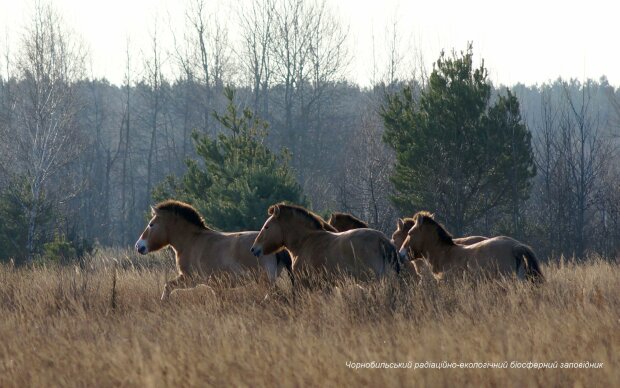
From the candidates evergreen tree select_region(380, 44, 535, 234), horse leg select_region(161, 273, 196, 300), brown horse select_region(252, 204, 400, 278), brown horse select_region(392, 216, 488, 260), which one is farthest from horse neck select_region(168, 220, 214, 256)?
evergreen tree select_region(380, 44, 535, 234)

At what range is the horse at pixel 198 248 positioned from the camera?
1398 centimetres

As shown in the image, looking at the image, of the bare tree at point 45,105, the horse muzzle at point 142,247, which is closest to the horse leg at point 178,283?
the horse muzzle at point 142,247

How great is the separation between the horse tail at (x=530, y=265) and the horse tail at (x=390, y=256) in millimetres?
1491

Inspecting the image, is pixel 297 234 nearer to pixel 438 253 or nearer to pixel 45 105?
pixel 438 253

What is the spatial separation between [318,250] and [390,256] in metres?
1.06

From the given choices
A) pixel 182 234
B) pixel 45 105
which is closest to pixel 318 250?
pixel 182 234

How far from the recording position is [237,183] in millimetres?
20734

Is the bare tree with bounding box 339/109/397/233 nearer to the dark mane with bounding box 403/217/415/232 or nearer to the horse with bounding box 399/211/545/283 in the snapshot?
the dark mane with bounding box 403/217/415/232

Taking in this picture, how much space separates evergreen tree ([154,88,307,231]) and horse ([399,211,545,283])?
688 cm

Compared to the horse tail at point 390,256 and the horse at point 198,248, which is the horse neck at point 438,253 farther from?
the horse at point 198,248

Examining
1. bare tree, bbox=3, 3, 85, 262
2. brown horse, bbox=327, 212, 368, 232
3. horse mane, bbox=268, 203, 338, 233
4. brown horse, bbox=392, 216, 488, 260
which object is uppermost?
bare tree, bbox=3, 3, 85, 262

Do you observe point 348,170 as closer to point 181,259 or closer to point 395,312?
point 181,259

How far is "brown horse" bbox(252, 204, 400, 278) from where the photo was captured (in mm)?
12211

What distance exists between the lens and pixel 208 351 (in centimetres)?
832
